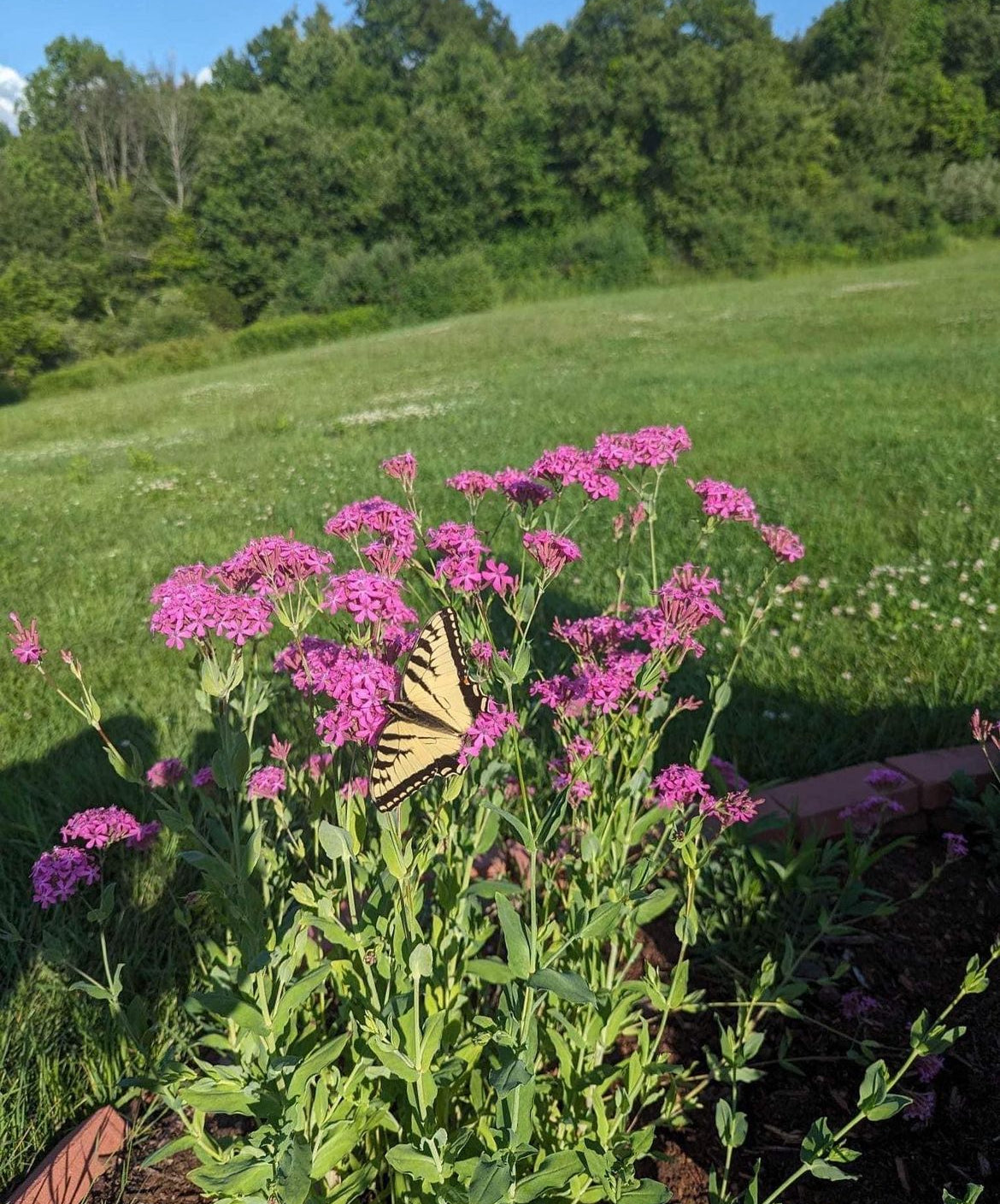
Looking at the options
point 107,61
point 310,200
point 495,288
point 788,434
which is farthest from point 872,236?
point 107,61

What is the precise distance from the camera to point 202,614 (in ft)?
4.38

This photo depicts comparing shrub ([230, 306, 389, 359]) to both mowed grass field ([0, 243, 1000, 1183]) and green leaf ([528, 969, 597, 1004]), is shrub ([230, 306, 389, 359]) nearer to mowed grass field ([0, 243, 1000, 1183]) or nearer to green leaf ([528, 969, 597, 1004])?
mowed grass field ([0, 243, 1000, 1183])

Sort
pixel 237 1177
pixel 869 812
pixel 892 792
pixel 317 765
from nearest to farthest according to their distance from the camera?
pixel 237 1177 < pixel 317 765 < pixel 869 812 < pixel 892 792

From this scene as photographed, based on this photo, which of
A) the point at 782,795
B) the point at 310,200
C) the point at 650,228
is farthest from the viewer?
the point at 310,200

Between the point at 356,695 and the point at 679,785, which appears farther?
the point at 679,785

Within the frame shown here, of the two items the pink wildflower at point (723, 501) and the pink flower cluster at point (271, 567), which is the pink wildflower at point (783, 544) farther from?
the pink flower cluster at point (271, 567)

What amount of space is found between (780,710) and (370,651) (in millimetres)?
1865

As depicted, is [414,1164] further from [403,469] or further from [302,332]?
[302,332]

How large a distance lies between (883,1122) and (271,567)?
1587 mm

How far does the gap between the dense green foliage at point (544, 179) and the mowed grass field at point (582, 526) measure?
17.1 meters

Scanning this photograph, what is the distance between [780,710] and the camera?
2799 mm

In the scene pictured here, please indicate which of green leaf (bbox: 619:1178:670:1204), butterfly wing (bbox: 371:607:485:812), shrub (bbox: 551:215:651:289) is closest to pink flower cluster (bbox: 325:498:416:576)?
butterfly wing (bbox: 371:607:485:812)

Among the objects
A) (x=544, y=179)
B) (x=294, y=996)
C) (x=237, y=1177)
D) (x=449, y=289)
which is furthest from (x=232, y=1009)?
(x=544, y=179)

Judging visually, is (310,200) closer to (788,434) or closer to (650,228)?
(650,228)
